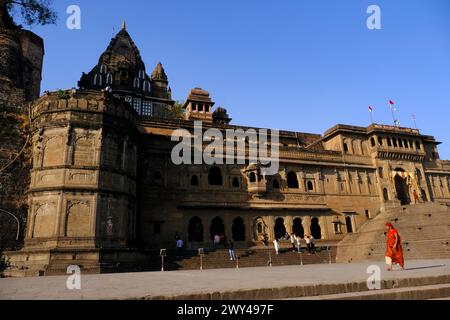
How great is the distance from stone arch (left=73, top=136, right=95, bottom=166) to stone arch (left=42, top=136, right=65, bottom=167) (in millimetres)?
718

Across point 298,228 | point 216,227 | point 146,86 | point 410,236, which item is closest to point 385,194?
point 410,236

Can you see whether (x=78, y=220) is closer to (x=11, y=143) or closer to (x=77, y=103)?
(x=77, y=103)

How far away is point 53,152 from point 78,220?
13.9 ft

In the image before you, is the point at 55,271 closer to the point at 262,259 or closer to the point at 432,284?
the point at 262,259

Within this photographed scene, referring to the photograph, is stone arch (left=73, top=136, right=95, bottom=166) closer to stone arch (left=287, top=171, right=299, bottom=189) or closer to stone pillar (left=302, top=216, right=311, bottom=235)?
stone arch (left=287, top=171, right=299, bottom=189)

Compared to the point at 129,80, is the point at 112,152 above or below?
below

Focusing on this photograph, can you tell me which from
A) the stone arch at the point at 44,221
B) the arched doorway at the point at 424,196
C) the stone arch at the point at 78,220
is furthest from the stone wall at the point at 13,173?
the arched doorway at the point at 424,196

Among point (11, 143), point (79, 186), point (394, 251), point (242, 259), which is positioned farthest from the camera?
point (242, 259)

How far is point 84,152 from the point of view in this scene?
18.6 meters

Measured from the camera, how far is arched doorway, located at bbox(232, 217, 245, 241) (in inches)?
1047

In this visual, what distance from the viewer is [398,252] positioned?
10.4 m

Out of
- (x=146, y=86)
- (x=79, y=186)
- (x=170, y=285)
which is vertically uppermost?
(x=146, y=86)

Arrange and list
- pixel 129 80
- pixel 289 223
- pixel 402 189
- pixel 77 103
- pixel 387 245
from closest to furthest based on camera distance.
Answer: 1. pixel 387 245
2. pixel 77 103
3. pixel 289 223
4. pixel 402 189
5. pixel 129 80
